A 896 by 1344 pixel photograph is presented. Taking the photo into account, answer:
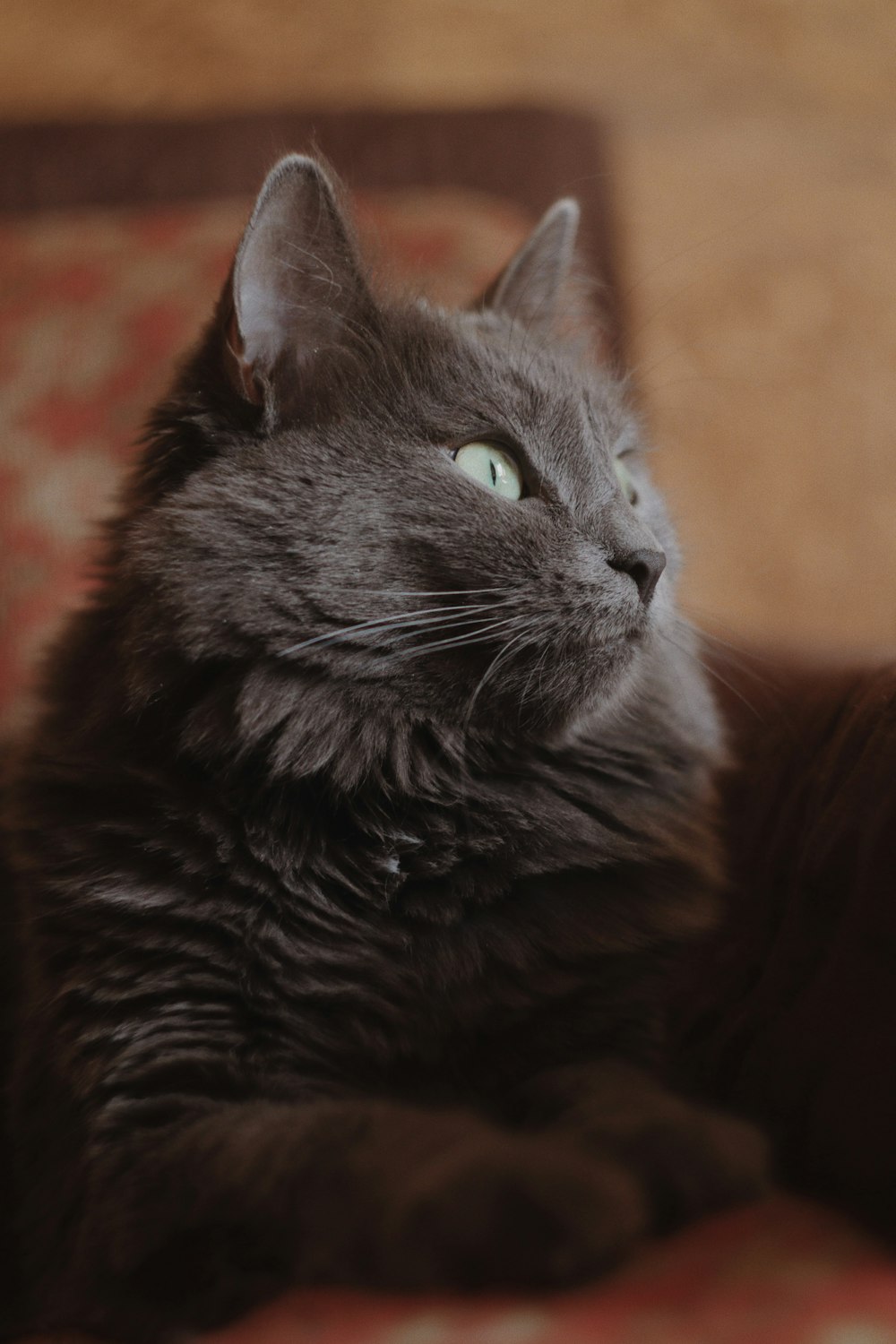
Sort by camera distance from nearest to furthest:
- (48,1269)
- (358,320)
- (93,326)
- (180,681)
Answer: (48,1269), (180,681), (358,320), (93,326)

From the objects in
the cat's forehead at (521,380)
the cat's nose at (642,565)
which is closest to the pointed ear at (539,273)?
the cat's forehead at (521,380)

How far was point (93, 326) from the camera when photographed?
1.97 meters

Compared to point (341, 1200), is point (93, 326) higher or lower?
higher

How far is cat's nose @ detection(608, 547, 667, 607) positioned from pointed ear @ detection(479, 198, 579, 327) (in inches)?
20.8

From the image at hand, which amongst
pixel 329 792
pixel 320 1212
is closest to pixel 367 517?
pixel 329 792

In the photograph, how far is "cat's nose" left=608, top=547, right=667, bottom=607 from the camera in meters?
0.99

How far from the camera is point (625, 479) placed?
125 cm

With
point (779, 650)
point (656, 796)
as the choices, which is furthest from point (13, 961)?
point (779, 650)

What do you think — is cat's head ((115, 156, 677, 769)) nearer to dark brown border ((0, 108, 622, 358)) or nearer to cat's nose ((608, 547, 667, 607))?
cat's nose ((608, 547, 667, 607))

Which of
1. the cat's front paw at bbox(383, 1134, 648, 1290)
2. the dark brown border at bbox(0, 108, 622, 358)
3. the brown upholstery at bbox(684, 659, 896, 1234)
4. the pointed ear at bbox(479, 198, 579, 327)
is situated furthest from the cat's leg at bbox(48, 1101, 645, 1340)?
the dark brown border at bbox(0, 108, 622, 358)

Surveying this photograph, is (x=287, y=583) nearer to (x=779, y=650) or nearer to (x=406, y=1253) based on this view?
(x=406, y=1253)

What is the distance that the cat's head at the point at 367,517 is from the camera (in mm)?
944

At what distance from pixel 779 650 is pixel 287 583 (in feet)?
2.64

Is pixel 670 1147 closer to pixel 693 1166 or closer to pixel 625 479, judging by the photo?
pixel 693 1166
